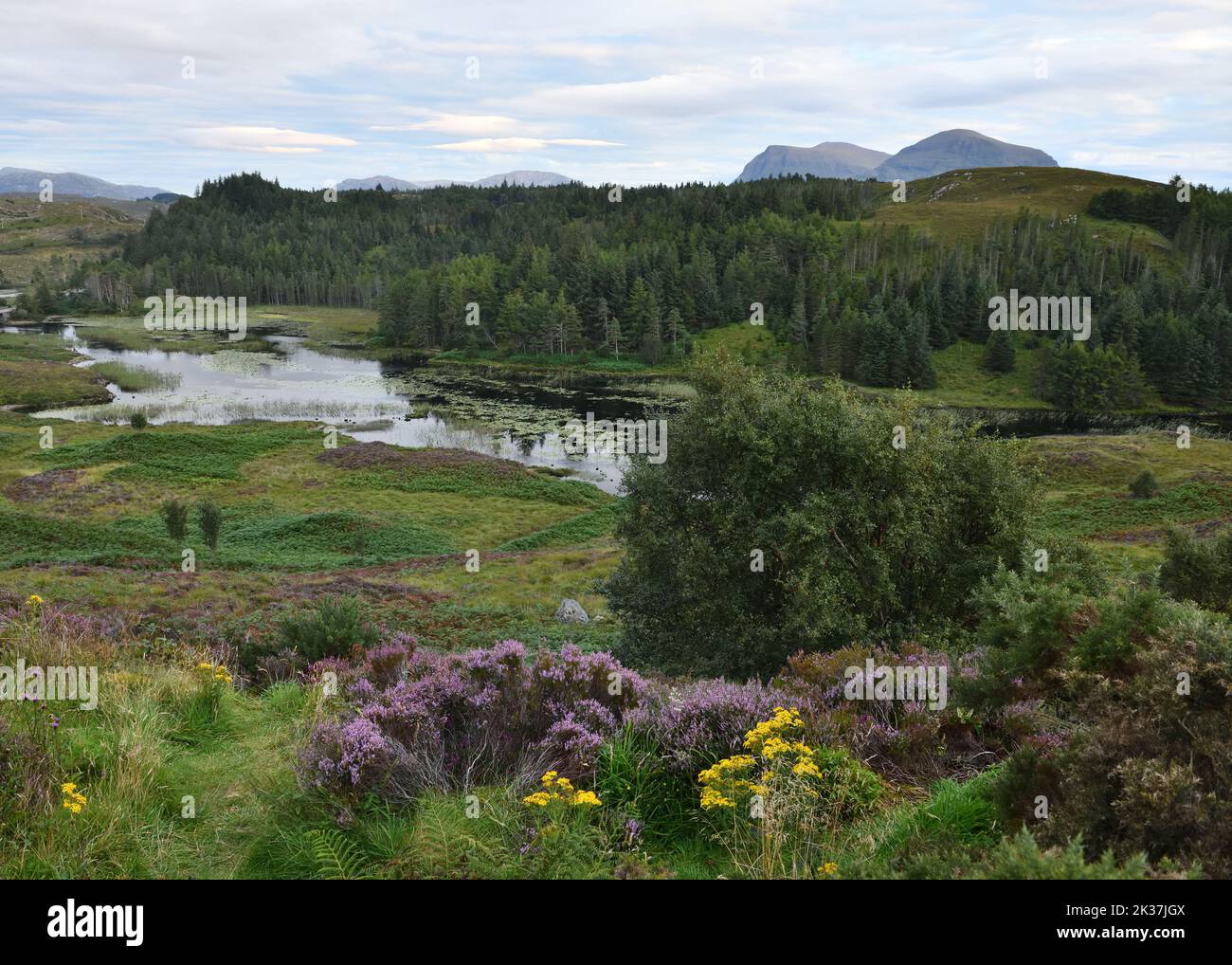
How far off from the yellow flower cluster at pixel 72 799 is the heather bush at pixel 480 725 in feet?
4.62

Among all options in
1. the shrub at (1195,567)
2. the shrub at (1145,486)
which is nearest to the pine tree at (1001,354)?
the shrub at (1145,486)

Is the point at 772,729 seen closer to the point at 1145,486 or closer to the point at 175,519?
the point at 175,519

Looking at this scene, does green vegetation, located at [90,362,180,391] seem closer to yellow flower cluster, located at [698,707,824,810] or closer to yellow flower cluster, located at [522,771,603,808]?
yellow flower cluster, located at [522,771,603,808]

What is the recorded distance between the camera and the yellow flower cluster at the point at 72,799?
5.33 metres

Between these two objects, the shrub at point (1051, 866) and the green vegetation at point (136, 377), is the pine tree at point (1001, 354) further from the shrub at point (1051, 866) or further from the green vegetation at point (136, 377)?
the shrub at point (1051, 866)

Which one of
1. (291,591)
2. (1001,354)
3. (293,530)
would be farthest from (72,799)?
(1001,354)

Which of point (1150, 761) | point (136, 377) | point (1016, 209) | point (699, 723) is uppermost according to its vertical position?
point (1016, 209)

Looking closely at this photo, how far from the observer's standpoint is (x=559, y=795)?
5238mm

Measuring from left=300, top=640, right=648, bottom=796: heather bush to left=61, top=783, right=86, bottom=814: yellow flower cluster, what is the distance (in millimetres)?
1408

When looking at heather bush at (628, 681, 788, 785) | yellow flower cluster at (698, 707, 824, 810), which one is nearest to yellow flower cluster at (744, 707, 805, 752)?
yellow flower cluster at (698, 707, 824, 810)

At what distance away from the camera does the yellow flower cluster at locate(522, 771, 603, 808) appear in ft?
16.6

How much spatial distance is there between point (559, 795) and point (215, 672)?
5.65 metres
